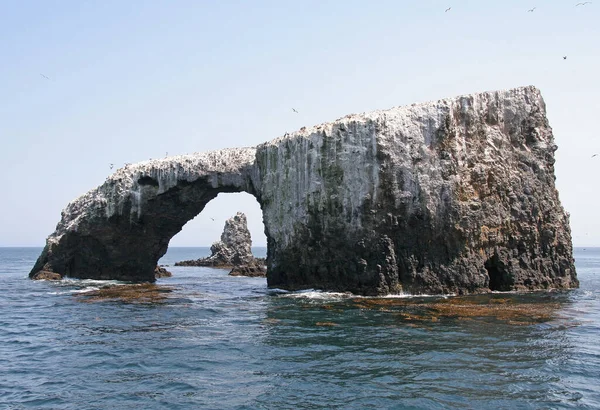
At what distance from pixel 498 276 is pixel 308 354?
18260 millimetres

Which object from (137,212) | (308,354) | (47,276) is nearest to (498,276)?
(308,354)

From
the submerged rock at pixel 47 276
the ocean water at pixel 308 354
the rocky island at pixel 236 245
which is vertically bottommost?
the ocean water at pixel 308 354

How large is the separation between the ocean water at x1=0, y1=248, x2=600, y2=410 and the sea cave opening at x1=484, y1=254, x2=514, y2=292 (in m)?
3.17

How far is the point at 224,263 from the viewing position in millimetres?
75500

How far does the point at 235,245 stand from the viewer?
73.9m

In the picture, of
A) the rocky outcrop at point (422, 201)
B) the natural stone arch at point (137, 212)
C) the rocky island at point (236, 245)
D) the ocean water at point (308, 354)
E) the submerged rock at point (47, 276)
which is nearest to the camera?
the ocean water at point (308, 354)

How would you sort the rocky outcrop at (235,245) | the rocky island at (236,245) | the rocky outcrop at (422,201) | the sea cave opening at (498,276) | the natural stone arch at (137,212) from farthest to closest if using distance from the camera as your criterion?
the rocky outcrop at (235,245)
the rocky island at (236,245)
the natural stone arch at (137,212)
the sea cave opening at (498,276)
the rocky outcrop at (422,201)

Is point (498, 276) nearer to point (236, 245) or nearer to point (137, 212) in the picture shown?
point (137, 212)

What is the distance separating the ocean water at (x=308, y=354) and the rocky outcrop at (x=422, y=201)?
291 cm

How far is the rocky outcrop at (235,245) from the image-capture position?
72250 mm

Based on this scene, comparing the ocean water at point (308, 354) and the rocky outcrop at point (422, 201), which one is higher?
the rocky outcrop at point (422, 201)

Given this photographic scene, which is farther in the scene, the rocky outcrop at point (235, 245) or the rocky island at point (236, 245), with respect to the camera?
the rocky outcrop at point (235, 245)

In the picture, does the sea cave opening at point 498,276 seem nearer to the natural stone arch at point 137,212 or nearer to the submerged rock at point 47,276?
the natural stone arch at point 137,212

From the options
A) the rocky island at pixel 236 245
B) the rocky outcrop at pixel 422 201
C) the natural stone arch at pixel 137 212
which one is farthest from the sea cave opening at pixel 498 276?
the rocky island at pixel 236 245
